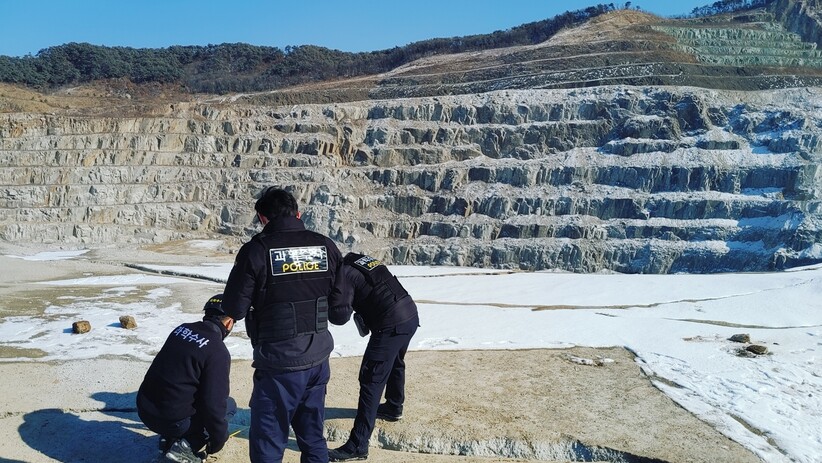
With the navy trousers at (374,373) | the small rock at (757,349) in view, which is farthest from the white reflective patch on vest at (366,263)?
the small rock at (757,349)

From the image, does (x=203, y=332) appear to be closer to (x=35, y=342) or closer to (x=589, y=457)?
(x=589, y=457)

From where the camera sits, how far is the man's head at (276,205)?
452 cm

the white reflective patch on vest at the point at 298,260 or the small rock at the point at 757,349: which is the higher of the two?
the white reflective patch on vest at the point at 298,260

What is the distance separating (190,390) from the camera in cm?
504

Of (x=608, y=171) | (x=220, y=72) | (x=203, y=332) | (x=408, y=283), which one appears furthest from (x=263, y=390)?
(x=220, y=72)

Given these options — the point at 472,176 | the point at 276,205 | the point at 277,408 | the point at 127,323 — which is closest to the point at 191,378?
the point at 277,408

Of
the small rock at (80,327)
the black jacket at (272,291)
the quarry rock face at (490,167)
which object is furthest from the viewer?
the quarry rock face at (490,167)

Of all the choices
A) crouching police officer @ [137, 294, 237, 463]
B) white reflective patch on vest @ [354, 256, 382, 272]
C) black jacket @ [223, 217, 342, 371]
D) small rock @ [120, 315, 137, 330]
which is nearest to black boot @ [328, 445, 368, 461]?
crouching police officer @ [137, 294, 237, 463]

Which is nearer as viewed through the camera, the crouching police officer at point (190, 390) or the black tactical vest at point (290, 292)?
the black tactical vest at point (290, 292)

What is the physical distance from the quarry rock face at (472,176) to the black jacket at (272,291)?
88.4 feet

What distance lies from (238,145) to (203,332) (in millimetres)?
36235

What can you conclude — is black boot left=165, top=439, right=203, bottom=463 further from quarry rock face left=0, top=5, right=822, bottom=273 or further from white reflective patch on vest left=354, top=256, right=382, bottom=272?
quarry rock face left=0, top=5, right=822, bottom=273

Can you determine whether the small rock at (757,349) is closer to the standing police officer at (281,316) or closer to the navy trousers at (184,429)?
the standing police officer at (281,316)

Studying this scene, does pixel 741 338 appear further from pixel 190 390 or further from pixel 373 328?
pixel 190 390
